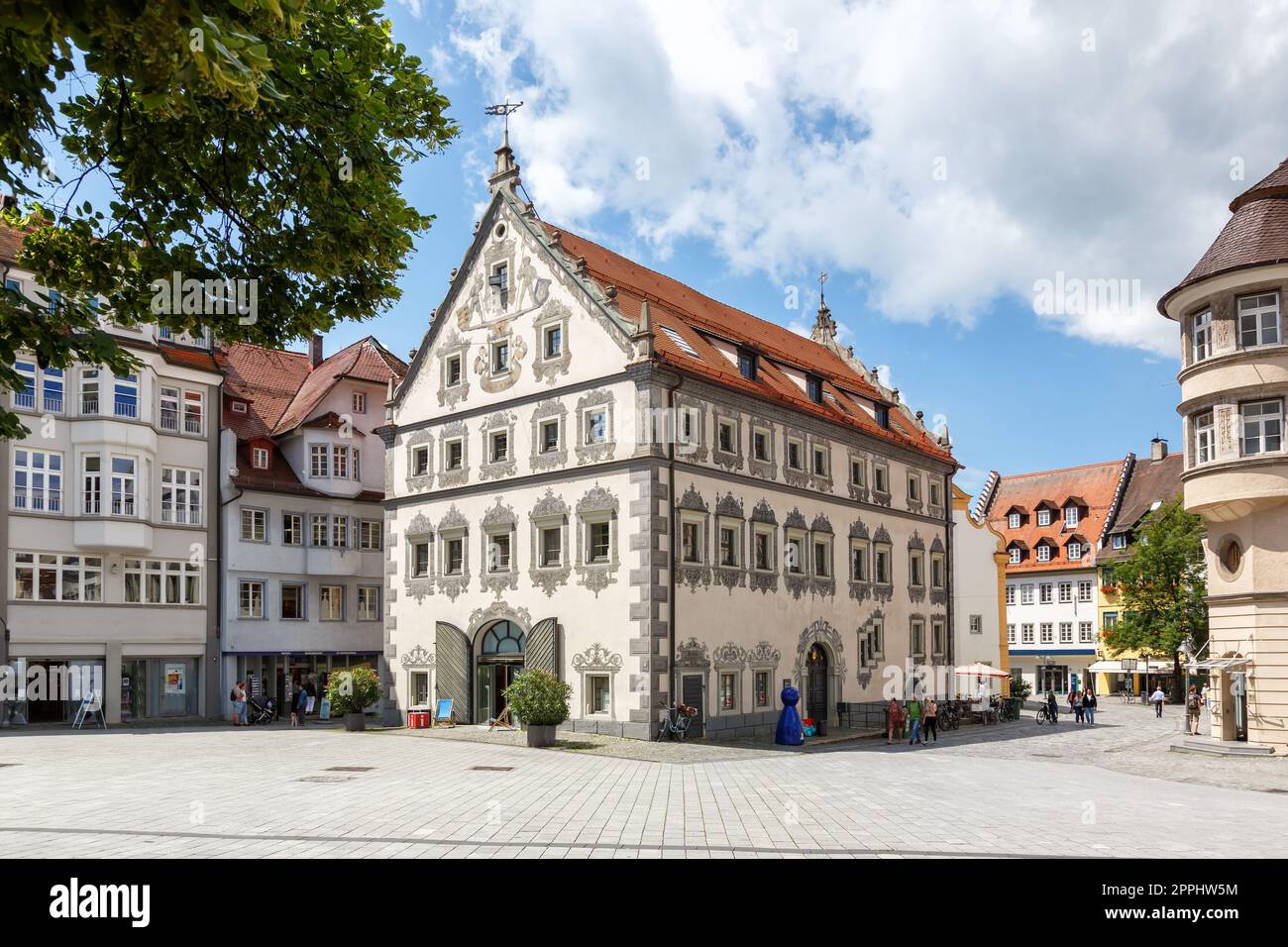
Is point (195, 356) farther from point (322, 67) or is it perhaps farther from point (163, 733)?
point (322, 67)

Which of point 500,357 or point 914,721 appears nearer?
point 914,721

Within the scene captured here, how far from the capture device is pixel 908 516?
4966 centimetres

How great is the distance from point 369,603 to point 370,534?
319cm

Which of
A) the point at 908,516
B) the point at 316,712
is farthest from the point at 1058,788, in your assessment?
the point at 316,712

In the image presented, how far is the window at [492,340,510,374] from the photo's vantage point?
40156 millimetres

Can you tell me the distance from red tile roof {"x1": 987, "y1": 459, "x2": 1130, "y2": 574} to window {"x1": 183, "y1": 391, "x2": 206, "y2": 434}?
193 feet

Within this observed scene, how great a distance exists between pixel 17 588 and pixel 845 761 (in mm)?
29826

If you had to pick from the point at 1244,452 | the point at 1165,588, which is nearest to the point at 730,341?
the point at 1244,452

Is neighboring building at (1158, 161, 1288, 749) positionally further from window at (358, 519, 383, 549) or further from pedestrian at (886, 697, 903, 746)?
window at (358, 519, 383, 549)

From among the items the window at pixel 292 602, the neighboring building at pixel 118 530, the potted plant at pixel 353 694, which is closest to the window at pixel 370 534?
the window at pixel 292 602

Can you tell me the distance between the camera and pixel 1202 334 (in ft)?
112

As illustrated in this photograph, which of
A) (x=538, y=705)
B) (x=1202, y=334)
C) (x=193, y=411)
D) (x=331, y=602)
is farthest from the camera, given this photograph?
(x=331, y=602)

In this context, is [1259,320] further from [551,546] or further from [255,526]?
[255,526]
